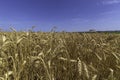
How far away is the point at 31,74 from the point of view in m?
3.70

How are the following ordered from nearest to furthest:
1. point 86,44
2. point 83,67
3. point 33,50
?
1. point 83,67
2. point 33,50
3. point 86,44

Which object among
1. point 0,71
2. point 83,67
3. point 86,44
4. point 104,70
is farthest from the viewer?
point 86,44

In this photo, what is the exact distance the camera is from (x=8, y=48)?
409 cm

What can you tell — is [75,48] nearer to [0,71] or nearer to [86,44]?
[86,44]

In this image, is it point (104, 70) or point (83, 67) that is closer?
point (83, 67)

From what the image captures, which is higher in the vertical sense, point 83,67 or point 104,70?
Answer: point 83,67

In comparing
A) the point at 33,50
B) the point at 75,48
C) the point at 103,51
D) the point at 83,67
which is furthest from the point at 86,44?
the point at 83,67

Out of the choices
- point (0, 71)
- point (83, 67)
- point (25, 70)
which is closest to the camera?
point (83, 67)

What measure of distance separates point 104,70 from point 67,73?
705mm

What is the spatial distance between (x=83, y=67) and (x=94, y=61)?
1412mm

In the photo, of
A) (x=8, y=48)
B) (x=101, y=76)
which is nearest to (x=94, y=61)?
(x=101, y=76)

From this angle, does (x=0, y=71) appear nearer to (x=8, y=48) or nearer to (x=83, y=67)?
(x=8, y=48)

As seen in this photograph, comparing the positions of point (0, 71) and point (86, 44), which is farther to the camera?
point (86, 44)

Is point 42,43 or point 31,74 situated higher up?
point 42,43
